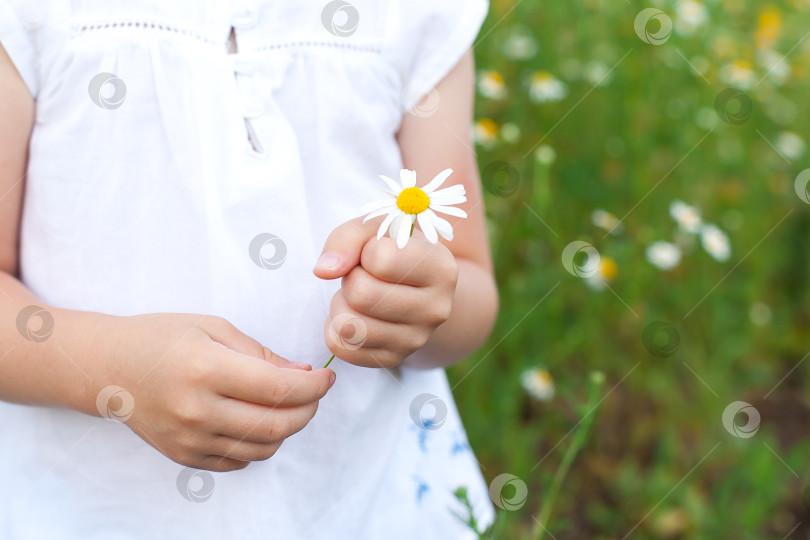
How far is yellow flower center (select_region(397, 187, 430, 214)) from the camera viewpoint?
441 millimetres

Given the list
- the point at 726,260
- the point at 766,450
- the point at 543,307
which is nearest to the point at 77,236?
the point at 543,307

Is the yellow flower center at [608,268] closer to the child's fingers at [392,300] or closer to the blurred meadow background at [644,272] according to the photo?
the blurred meadow background at [644,272]

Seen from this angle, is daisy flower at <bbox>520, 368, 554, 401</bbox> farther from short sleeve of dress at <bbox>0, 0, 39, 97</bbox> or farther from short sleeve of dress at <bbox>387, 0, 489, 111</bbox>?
short sleeve of dress at <bbox>0, 0, 39, 97</bbox>

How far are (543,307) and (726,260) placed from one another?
401 millimetres

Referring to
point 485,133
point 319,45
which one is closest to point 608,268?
point 485,133

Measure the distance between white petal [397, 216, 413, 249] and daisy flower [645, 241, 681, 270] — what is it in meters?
0.77

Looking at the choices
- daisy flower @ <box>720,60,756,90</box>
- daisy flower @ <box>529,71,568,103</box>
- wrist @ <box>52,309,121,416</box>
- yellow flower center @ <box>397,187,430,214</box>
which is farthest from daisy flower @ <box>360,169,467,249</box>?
daisy flower @ <box>720,60,756,90</box>

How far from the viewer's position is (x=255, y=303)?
57 cm

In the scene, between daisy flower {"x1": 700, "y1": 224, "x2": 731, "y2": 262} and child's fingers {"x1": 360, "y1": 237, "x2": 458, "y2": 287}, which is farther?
daisy flower {"x1": 700, "y1": 224, "x2": 731, "y2": 262}

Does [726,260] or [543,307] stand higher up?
[726,260]

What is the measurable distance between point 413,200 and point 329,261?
2.5 inches

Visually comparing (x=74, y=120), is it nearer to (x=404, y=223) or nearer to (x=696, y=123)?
(x=404, y=223)

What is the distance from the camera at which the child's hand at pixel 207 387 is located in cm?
47

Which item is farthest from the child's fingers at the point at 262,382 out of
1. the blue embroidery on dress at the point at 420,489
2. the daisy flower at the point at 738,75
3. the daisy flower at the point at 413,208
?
the daisy flower at the point at 738,75
